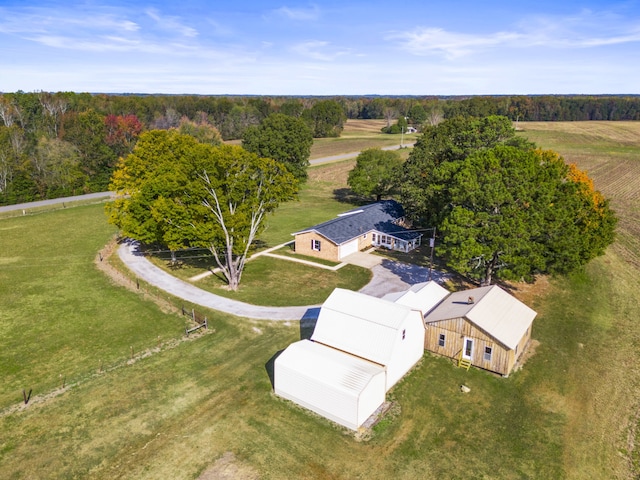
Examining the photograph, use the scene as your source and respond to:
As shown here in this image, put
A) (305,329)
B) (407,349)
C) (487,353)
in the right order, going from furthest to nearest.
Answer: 1. (305,329)
2. (487,353)
3. (407,349)

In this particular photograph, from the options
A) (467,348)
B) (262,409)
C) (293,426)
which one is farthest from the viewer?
A: (467,348)

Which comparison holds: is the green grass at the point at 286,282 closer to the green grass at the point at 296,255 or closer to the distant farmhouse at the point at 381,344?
the green grass at the point at 296,255

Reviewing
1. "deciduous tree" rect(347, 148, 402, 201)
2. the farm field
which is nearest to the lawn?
"deciduous tree" rect(347, 148, 402, 201)

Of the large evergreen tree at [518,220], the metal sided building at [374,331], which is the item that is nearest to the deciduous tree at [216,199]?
the metal sided building at [374,331]

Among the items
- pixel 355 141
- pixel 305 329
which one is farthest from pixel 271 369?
pixel 355 141

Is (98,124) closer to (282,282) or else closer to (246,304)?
(282,282)

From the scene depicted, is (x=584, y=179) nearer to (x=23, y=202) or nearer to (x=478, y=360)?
(x=478, y=360)
